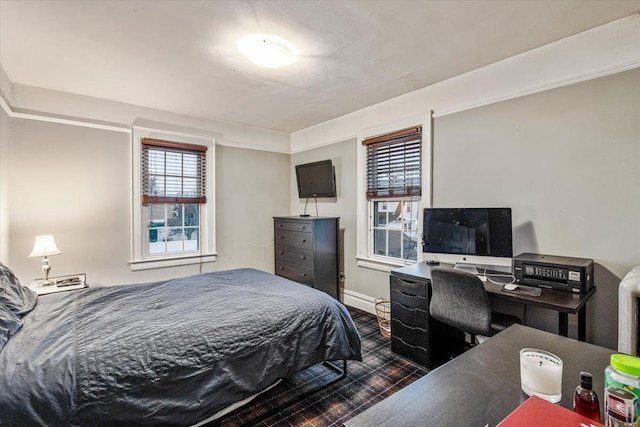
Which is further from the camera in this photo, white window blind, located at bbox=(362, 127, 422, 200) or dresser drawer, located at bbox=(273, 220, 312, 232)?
dresser drawer, located at bbox=(273, 220, 312, 232)

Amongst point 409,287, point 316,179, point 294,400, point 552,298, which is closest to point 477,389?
point 552,298

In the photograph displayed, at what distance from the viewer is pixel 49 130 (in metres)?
3.02

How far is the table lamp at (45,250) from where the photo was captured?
2.68 metres

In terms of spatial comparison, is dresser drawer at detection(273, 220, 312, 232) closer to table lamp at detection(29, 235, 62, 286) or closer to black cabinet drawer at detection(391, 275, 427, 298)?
black cabinet drawer at detection(391, 275, 427, 298)

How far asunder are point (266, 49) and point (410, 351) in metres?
2.68

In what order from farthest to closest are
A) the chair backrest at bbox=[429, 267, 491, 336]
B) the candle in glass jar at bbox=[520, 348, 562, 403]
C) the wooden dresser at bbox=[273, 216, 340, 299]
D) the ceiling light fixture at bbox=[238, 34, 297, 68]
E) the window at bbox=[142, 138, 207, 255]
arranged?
the wooden dresser at bbox=[273, 216, 340, 299]
the window at bbox=[142, 138, 207, 255]
the ceiling light fixture at bbox=[238, 34, 297, 68]
the chair backrest at bbox=[429, 267, 491, 336]
the candle in glass jar at bbox=[520, 348, 562, 403]

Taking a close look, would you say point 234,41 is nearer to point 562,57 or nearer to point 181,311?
point 181,311

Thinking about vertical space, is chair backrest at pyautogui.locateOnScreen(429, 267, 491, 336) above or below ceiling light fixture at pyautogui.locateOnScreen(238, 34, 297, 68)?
below

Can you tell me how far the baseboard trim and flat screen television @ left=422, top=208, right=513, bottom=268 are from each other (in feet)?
4.10

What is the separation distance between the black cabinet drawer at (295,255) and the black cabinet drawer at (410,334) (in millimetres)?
1396

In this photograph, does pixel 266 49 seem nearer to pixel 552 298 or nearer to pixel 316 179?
pixel 316 179

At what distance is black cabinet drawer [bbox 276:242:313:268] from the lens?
3.82 metres

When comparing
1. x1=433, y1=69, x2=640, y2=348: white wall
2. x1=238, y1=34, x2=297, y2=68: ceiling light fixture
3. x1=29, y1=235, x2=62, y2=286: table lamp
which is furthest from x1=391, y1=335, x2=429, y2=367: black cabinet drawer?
x1=29, y1=235, x2=62, y2=286: table lamp

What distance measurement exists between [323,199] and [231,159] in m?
1.45
